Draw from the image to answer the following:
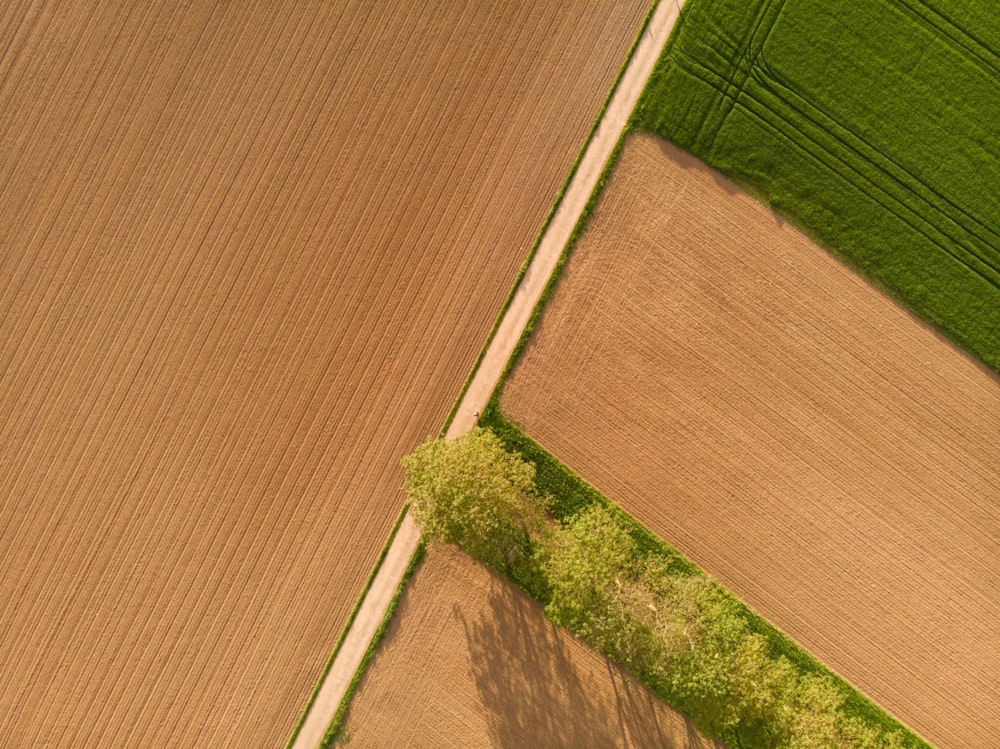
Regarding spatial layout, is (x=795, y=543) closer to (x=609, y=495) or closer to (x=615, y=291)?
(x=609, y=495)

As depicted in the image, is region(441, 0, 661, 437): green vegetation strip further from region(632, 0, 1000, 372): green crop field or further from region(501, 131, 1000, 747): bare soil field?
region(632, 0, 1000, 372): green crop field

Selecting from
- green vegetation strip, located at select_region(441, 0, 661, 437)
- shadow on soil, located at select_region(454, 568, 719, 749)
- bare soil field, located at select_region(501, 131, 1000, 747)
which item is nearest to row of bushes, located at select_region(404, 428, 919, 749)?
shadow on soil, located at select_region(454, 568, 719, 749)

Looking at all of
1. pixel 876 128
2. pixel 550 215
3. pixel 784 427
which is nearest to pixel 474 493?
pixel 550 215

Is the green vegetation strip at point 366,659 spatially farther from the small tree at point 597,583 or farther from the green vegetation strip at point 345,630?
the small tree at point 597,583

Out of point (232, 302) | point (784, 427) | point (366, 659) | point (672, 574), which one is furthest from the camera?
point (232, 302)

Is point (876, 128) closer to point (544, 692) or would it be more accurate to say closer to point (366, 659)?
point (544, 692)

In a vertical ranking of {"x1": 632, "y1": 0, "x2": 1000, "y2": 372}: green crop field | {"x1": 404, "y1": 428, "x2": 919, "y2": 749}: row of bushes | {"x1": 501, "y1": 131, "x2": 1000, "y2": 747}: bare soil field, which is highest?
{"x1": 632, "y1": 0, "x2": 1000, "y2": 372}: green crop field

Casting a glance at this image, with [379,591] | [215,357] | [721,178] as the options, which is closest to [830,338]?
[721,178]
